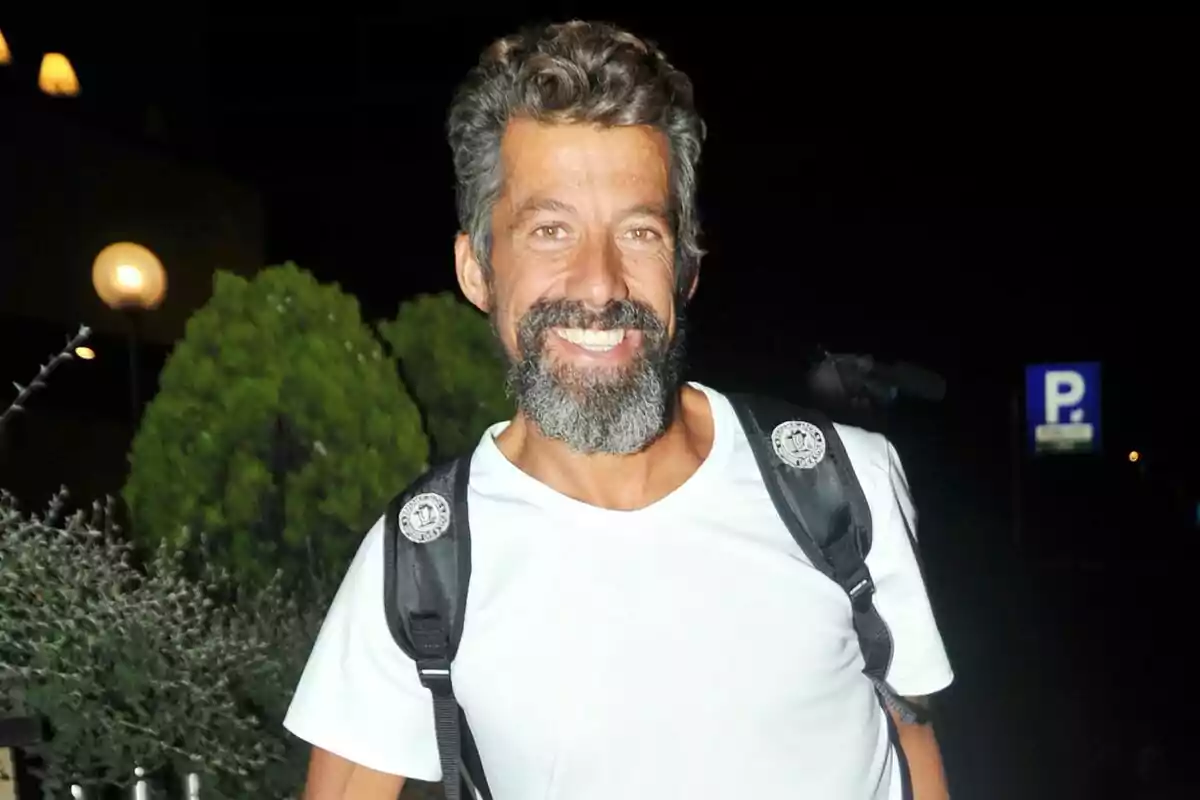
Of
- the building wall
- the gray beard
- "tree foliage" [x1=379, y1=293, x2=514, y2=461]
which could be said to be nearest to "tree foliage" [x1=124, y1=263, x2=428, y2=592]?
"tree foliage" [x1=379, y1=293, x2=514, y2=461]

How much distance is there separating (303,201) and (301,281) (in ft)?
25.4

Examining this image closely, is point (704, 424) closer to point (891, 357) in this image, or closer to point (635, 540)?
point (635, 540)

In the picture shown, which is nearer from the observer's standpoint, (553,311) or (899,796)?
(553,311)

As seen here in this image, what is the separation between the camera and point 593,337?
5.57 ft

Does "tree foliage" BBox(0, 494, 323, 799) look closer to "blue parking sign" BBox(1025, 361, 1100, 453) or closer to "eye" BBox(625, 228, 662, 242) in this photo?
"eye" BBox(625, 228, 662, 242)

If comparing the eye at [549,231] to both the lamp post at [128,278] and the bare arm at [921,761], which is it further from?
the lamp post at [128,278]

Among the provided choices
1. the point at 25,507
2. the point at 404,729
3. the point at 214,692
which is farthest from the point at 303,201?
the point at 404,729

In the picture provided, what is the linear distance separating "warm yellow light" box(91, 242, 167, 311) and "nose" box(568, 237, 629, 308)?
5520mm

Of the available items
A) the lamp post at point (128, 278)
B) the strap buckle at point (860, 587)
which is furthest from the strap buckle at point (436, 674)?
the lamp post at point (128, 278)

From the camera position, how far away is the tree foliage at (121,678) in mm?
2156

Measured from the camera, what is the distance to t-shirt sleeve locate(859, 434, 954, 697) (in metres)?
1.77

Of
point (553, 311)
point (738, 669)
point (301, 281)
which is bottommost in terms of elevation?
point (738, 669)

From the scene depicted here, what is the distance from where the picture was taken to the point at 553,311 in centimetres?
169

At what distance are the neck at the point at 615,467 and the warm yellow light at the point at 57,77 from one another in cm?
778
